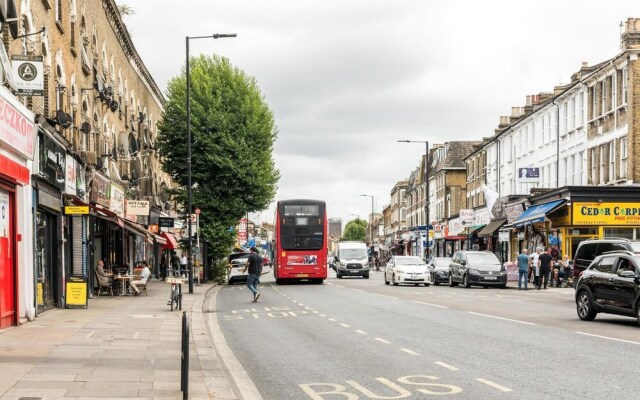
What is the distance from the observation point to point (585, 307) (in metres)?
20.2

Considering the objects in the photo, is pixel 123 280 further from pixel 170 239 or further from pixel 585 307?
pixel 170 239

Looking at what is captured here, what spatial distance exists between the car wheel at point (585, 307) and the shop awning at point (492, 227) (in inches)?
1453

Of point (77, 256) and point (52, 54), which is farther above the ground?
point (52, 54)

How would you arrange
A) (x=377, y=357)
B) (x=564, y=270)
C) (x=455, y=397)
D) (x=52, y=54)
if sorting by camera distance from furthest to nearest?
1. (x=564, y=270)
2. (x=52, y=54)
3. (x=377, y=357)
4. (x=455, y=397)

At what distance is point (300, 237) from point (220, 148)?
24.1ft

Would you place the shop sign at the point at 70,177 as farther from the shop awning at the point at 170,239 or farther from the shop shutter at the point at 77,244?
the shop awning at the point at 170,239

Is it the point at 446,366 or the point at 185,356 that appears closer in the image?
the point at 185,356

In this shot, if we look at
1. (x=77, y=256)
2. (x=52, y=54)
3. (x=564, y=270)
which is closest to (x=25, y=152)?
(x=52, y=54)

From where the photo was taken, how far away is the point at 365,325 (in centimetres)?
1908

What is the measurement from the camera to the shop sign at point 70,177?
81.3ft

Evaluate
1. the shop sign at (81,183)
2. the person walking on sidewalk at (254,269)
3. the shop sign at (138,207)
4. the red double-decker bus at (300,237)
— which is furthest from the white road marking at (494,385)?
the red double-decker bus at (300,237)

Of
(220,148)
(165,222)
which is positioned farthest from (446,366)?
(220,148)

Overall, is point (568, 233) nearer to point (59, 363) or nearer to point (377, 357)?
point (377, 357)

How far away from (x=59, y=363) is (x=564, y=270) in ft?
106
